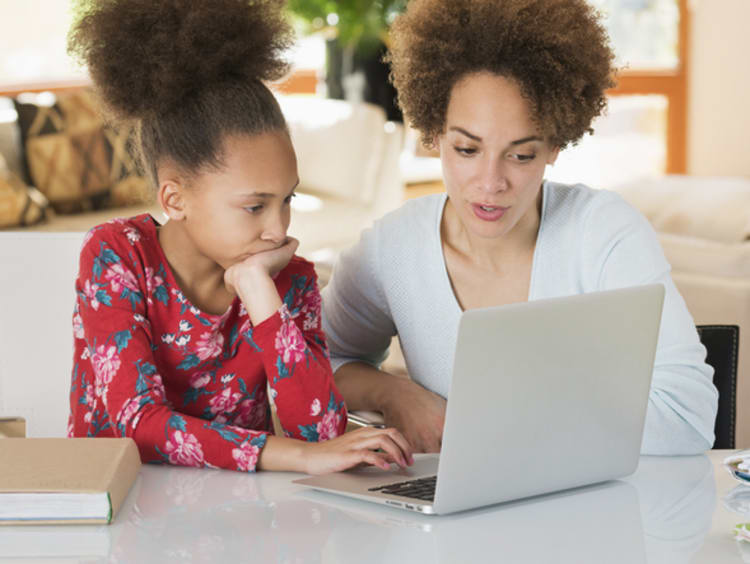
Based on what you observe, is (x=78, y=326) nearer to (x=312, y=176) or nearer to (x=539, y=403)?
(x=539, y=403)

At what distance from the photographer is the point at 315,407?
58.3 inches

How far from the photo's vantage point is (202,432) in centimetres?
131

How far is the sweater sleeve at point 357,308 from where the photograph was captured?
1775mm

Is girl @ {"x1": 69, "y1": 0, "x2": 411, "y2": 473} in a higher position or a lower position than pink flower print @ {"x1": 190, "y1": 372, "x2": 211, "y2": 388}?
higher

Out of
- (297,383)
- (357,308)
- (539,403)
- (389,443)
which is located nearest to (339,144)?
(357,308)

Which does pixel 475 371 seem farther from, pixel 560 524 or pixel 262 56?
pixel 262 56

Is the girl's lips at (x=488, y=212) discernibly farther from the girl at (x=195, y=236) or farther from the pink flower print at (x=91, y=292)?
the pink flower print at (x=91, y=292)

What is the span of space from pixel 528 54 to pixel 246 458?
2.40 feet

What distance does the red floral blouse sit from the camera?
1330 millimetres

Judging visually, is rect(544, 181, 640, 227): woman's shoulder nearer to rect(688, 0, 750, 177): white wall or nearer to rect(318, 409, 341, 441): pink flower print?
rect(318, 409, 341, 441): pink flower print

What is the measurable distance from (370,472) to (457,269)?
0.55m

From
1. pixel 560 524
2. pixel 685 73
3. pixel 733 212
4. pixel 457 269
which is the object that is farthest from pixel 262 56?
pixel 685 73

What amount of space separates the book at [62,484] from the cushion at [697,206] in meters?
1.77

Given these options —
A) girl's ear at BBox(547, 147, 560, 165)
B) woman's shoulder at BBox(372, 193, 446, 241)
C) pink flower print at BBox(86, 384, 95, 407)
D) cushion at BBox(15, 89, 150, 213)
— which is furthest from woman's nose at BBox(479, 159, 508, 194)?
cushion at BBox(15, 89, 150, 213)
